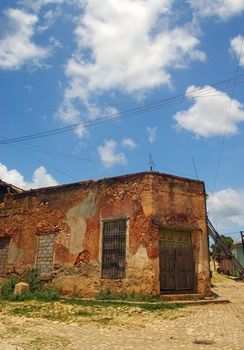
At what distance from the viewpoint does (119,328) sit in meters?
8.77

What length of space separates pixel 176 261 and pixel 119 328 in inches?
241

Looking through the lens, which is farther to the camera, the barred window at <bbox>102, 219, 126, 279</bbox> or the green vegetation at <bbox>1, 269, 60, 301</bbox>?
the barred window at <bbox>102, 219, 126, 279</bbox>

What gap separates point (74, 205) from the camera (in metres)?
15.8

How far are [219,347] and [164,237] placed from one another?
7589 millimetres

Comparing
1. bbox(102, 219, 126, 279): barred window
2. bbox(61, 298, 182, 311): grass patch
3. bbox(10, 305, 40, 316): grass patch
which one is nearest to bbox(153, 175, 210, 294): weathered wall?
bbox(102, 219, 126, 279): barred window

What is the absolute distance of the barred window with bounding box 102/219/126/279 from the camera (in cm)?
1402

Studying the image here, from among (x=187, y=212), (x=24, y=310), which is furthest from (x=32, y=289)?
(x=187, y=212)

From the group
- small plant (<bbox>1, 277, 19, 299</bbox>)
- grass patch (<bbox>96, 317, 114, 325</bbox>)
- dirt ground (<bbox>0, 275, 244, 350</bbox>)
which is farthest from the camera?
small plant (<bbox>1, 277, 19, 299</bbox>)

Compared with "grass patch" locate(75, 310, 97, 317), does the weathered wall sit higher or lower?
higher

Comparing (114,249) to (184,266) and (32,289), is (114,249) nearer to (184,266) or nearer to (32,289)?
(184,266)

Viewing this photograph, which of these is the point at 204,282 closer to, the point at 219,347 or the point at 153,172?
the point at 153,172

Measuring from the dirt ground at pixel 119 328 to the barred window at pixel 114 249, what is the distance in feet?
8.04

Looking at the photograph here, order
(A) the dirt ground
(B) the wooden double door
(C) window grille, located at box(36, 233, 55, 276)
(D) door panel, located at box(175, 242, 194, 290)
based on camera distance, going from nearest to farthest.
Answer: (A) the dirt ground, (B) the wooden double door, (D) door panel, located at box(175, 242, 194, 290), (C) window grille, located at box(36, 233, 55, 276)

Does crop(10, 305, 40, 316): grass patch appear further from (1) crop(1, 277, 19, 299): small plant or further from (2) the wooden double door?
(2) the wooden double door
